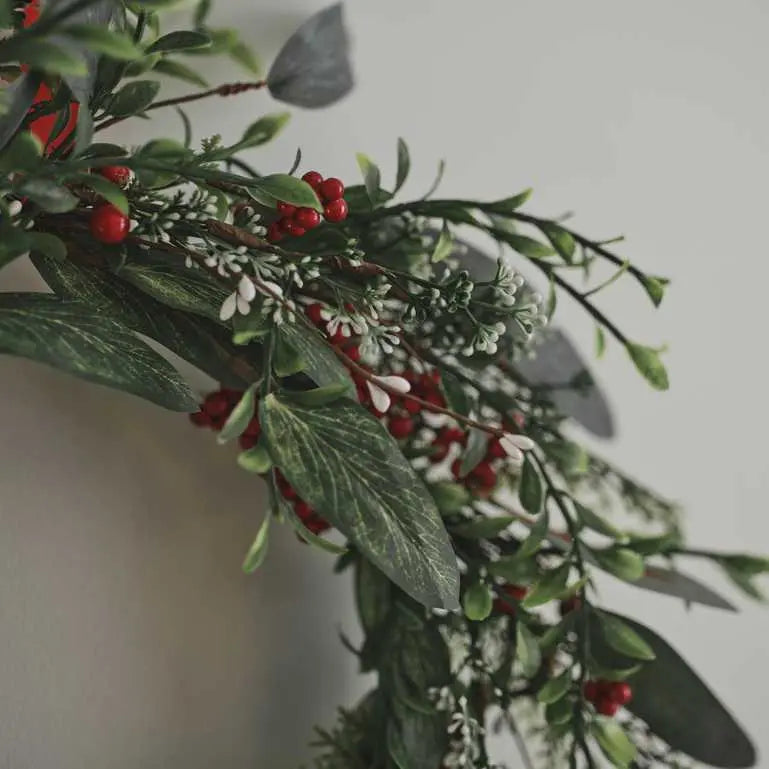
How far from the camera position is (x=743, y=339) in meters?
1.01

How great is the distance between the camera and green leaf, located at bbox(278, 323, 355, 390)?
1.53 ft

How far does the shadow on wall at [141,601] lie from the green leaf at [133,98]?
0.59ft

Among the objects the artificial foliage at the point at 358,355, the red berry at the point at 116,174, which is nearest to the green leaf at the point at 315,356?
the artificial foliage at the point at 358,355

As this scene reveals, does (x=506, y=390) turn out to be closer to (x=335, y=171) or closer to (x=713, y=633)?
(x=335, y=171)

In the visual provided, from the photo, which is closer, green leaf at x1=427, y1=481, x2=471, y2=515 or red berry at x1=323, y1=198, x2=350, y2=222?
red berry at x1=323, y1=198, x2=350, y2=222

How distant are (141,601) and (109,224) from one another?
0.93 ft

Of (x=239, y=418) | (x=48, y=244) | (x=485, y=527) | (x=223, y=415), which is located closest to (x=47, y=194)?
(x=48, y=244)

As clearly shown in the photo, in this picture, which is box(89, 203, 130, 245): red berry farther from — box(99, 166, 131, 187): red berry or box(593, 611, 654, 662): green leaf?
box(593, 611, 654, 662): green leaf

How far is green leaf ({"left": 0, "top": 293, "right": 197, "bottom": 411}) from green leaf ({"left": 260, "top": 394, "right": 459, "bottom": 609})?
0.05 meters

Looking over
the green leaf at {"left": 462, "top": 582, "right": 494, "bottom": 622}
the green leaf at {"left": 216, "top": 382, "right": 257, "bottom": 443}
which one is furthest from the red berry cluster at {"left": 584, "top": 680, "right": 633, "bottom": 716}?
the green leaf at {"left": 216, "top": 382, "right": 257, "bottom": 443}

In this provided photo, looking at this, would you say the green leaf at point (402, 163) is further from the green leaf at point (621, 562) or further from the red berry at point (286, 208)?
the green leaf at point (621, 562)

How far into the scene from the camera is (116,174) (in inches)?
18.5

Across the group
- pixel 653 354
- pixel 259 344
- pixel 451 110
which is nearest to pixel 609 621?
pixel 653 354

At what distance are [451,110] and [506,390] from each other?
27 centimetres
